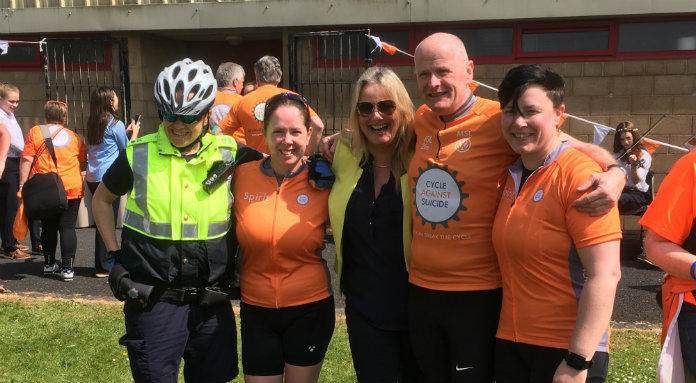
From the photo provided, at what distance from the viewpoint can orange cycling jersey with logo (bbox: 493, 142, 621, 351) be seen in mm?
2311

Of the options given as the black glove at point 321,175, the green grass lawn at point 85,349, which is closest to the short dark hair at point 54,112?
the green grass lawn at point 85,349

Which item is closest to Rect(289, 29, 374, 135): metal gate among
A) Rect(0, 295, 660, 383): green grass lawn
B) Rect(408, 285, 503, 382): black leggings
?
Rect(0, 295, 660, 383): green grass lawn

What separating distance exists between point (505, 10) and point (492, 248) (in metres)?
7.14

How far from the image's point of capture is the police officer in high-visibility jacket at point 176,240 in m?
2.79

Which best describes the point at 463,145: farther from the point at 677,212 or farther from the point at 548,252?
the point at 677,212

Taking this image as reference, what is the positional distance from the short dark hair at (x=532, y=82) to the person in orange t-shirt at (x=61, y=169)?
561 centimetres

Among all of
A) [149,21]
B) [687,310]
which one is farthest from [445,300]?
[149,21]

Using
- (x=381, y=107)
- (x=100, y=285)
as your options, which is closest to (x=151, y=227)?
(x=381, y=107)

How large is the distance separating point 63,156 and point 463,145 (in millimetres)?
5381

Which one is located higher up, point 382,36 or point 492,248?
point 382,36

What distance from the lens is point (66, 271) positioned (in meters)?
6.71

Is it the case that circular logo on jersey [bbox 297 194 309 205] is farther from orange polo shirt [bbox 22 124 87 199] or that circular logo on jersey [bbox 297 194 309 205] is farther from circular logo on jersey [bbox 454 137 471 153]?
orange polo shirt [bbox 22 124 87 199]

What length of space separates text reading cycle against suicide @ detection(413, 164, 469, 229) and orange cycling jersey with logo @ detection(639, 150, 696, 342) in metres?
0.78

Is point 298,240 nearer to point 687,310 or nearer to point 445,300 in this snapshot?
point 445,300
